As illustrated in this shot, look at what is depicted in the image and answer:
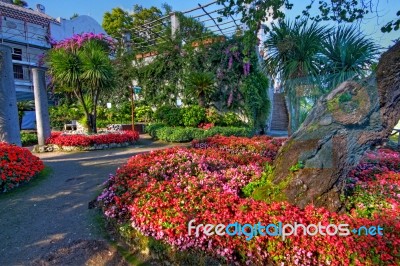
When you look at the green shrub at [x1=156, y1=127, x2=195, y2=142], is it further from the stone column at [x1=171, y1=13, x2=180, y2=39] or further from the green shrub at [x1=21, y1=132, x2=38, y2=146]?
the stone column at [x1=171, y1=13, x2=180, y2=39]

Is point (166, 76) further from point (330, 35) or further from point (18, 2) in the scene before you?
point (18, 2)

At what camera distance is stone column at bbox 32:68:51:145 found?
8617 mm

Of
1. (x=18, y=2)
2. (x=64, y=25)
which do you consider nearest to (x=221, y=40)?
(x=64, y=25)

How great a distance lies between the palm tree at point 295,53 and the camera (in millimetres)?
6535

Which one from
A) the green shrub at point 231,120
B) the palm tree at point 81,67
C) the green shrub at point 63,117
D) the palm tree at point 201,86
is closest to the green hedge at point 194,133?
the green shrub at point 231,120

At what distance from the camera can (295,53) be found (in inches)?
261

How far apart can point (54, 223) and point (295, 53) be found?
21.6ft

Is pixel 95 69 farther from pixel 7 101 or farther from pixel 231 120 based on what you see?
pixel 231 120

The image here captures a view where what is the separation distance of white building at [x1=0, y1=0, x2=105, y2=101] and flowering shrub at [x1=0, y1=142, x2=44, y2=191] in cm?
1690

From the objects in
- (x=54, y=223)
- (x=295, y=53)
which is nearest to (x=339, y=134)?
(x=54, y=223)

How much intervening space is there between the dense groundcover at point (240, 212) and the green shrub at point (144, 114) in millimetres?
10481

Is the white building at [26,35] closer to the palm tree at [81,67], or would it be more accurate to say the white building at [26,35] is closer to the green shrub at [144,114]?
the green shrub at [144,114]

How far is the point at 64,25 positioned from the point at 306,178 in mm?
27643

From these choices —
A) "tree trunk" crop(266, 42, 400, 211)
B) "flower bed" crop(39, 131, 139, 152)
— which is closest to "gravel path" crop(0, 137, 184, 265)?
"tree trunk" crop(266, 42, 400, 211)
